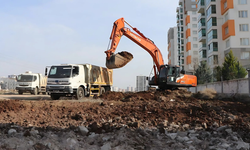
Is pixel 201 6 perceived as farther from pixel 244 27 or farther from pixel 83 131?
pixel 83 131

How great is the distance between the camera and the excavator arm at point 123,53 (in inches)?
589

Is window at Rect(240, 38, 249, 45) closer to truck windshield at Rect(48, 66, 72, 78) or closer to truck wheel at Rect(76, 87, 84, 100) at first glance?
truck wheel at Rect(76, 87, 84, 100)

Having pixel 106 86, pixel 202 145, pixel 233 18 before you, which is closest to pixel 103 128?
pixel 202 145

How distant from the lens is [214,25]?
137 feet

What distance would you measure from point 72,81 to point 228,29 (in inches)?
1248

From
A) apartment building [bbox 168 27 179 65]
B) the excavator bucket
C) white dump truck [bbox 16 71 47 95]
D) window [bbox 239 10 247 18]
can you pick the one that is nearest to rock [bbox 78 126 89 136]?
the excavator bucket

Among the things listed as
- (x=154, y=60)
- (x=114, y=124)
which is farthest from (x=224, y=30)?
(x=114, y=124)

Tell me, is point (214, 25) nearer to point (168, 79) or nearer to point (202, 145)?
point (168, 79)

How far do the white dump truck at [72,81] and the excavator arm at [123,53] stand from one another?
1900mm

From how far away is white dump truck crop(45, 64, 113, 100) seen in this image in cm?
1416

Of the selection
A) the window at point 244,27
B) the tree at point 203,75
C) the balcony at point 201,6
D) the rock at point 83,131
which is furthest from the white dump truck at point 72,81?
the balcony at point 201,6

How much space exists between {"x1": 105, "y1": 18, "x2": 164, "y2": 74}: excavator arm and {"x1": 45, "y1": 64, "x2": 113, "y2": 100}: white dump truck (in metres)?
1.90

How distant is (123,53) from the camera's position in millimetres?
15406

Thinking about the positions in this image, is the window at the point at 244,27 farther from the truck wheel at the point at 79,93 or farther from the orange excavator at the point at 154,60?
the truck wheel at the point at 79,93
